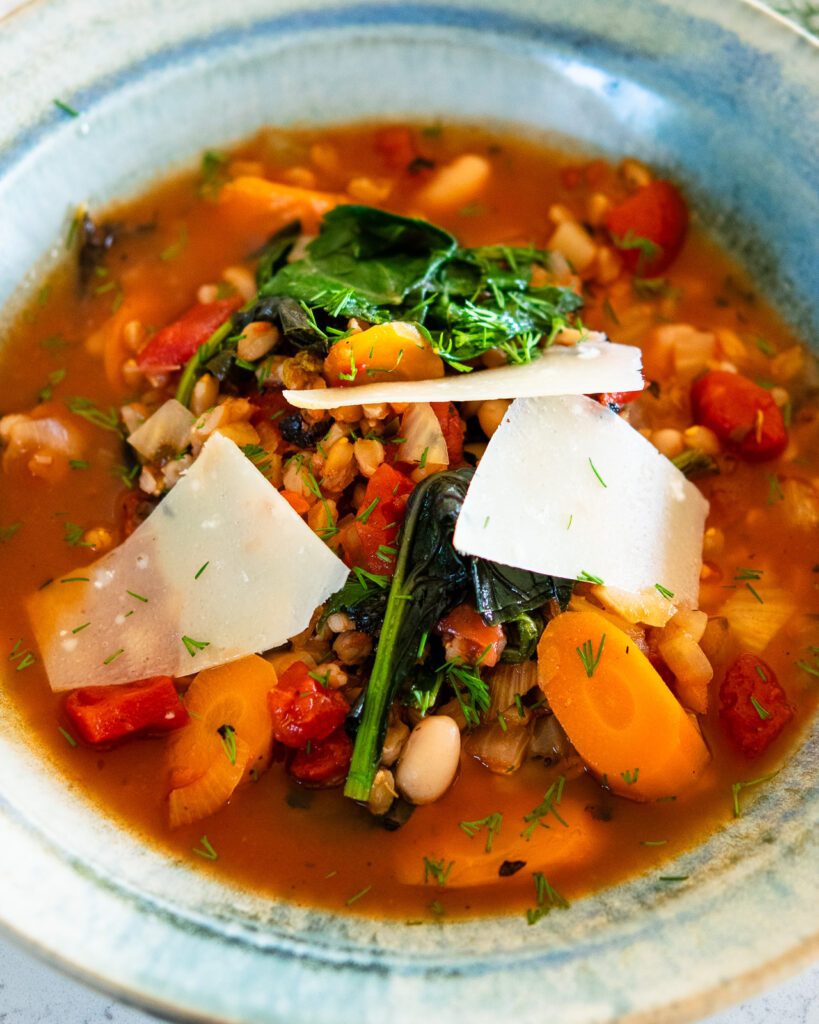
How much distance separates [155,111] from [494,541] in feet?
7.41

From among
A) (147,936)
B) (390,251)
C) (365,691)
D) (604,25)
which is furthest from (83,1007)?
(604,25)

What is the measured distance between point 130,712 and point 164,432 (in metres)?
1.00

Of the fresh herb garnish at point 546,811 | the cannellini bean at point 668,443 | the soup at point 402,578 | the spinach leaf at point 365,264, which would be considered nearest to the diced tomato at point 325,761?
the soup at point 402,578

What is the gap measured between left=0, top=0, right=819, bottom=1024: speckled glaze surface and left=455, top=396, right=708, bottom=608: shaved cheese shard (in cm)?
73

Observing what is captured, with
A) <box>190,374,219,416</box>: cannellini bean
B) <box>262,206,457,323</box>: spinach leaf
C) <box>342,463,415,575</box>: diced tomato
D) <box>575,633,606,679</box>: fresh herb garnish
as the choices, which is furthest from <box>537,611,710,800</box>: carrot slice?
<box>190,374,219,416</box>: cannellini bean

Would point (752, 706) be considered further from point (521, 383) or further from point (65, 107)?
point (65, 107)

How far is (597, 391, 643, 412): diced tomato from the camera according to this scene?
3383mm

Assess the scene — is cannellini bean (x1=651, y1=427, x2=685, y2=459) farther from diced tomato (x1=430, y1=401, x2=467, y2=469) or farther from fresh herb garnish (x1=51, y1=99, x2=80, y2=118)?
fresh herb garnish (x1=51, y1=99, x2=80, y2=118)

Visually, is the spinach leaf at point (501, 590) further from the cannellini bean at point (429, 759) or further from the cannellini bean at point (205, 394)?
the cannellini bean at point (205, 394)

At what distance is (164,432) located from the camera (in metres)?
3.53

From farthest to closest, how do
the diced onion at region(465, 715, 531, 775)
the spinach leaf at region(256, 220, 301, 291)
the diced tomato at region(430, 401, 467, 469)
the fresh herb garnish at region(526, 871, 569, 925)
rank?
the spinach leaf at region(256, 220, 301, 291) → the diced tomato at region(430, 401, 467, 469) → the diced onion at region(465, 715, 531, 775) → the fresh herb garnish at region(526, 871, 569, 925)

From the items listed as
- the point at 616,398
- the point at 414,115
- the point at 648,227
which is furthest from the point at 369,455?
the point at 414,115

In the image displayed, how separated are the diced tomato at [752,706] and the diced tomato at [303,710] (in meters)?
1.19

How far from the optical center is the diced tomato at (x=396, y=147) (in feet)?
14.0
